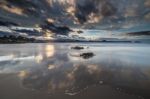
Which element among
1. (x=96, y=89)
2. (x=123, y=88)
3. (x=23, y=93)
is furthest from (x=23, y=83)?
(x=123, y=88)

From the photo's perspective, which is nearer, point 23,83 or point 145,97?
point 145,97

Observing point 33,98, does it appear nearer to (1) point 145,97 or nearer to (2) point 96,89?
(2) point 96,89

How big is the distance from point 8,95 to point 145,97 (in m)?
9.92

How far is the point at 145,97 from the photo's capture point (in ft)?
36.0

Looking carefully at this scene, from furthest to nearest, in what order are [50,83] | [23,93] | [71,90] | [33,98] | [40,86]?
1. [50,83]
2. [40,86]
3. [71,90]
4. [23,93]
5. [33,98]

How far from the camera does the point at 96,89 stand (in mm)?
12766

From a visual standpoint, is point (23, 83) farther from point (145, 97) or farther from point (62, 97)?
point (145, 97)

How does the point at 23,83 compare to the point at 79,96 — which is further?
the point at 23,83

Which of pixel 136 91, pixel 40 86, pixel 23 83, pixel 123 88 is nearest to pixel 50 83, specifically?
pixel 40 86

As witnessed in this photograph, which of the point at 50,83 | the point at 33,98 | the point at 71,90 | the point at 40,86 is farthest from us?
the point at 50,83

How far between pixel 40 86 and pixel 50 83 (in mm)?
1202

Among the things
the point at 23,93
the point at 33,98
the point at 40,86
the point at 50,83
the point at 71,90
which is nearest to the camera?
the point at 33,98

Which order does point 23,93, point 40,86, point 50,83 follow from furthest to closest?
point 50,83 < point 40,86 < point 23,93

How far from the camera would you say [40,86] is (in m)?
13.4
